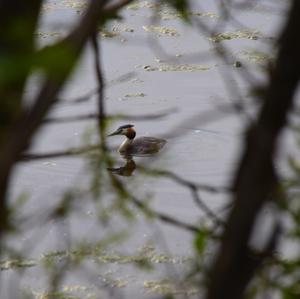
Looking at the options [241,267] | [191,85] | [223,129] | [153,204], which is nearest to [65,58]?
[241,267]

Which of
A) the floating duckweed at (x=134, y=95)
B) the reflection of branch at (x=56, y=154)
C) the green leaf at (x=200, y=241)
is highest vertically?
the reflection of branch at (x=56, y=154)

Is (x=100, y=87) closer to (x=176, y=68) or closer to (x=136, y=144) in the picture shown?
(x=136, y=144)

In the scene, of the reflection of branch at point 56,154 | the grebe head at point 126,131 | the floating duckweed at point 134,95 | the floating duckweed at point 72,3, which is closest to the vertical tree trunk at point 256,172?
the reflection of branch at point 56,154

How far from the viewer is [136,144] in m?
6.56

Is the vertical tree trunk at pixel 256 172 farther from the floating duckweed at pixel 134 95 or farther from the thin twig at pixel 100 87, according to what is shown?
the floating duckweed at pixel 134 95

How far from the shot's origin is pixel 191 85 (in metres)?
7.36

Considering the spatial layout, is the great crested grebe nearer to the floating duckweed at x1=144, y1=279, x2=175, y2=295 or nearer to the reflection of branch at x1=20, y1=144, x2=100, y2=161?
the floating duckweed at x1=144, y1=279, x2=175, y2=295

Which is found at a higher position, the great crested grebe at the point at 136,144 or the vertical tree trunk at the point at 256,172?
the vertical tree trunk at the point at 256,172

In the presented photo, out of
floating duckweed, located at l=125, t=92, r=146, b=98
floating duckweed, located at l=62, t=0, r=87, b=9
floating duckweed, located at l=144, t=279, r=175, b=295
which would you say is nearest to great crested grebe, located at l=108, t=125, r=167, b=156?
floating duckweed, located at l=125, t=92, r=146, b=98

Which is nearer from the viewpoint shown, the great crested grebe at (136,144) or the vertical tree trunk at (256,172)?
the vertical tree trunk at (256,172)

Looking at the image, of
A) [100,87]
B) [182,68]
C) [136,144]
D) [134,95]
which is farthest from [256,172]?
[182,68]

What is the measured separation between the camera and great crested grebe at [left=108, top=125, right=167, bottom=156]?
6539 mm

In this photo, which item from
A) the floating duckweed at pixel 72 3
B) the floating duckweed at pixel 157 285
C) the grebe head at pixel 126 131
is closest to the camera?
the floating duckweed at pixel 157 285

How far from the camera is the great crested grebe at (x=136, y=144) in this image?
21.5 feet
